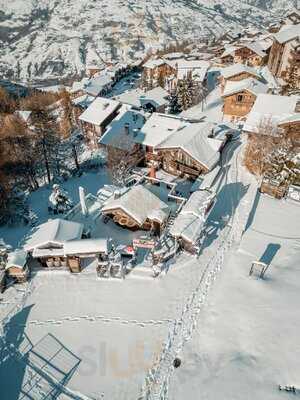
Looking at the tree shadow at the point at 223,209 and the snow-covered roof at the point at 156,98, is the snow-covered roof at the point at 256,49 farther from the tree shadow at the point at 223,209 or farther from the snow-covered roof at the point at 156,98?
the tree shadow at the point at 223,209

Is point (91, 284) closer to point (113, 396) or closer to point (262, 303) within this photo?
point (113, 396)

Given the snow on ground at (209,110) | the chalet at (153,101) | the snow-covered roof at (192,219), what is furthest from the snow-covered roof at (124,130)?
the snow-covered roof at (192,219)

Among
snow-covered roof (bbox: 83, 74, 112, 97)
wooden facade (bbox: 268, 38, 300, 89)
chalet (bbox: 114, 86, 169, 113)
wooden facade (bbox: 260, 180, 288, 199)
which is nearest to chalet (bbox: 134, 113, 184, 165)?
wooden facade (bbox: 260, 180, 288, 199)

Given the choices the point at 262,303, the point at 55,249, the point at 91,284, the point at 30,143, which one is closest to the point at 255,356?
the point at 262,303

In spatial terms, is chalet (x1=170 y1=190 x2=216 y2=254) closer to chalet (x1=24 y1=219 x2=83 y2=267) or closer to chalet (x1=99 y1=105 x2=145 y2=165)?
chalet (x1=24 y1=219 x2=83 y2=267)

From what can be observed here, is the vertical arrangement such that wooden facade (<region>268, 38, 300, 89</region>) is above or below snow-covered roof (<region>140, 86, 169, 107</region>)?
above

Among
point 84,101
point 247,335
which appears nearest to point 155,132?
point 247,335
